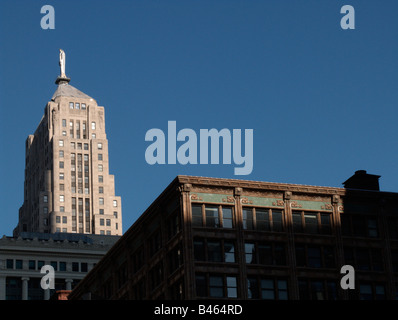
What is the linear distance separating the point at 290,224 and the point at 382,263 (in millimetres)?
9538

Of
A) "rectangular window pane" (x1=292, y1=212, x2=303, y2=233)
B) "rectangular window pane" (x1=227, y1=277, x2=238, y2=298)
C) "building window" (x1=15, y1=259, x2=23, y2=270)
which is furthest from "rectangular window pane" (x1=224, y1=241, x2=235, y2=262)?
"building window" (x1=15, y1=259, x2=23, y2=270)

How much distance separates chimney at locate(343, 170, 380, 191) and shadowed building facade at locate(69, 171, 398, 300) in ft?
1.50

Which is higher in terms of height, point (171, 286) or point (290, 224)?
point (290, 224)

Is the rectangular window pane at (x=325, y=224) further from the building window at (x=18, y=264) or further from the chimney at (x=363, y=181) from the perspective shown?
the building window at (x=18, y=264)

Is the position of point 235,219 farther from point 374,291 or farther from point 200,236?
point 374,291

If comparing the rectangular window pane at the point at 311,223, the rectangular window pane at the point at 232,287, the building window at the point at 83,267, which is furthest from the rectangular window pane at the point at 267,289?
the building window at the point at 83,267

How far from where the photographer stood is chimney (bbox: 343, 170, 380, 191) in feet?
304

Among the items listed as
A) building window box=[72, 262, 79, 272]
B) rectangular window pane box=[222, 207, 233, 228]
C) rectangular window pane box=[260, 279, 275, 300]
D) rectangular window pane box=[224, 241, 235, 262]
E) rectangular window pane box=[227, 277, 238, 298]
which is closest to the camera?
rectangular window pane box=[227, 277, 238, 298]

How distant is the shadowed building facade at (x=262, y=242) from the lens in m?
81.5

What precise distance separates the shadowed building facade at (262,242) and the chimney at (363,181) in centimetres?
46

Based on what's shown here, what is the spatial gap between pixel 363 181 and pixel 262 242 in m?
14.0

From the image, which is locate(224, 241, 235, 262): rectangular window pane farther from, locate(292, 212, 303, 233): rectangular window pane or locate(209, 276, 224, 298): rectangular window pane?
locate(292, 212, 303, 233): rectangular window pane
